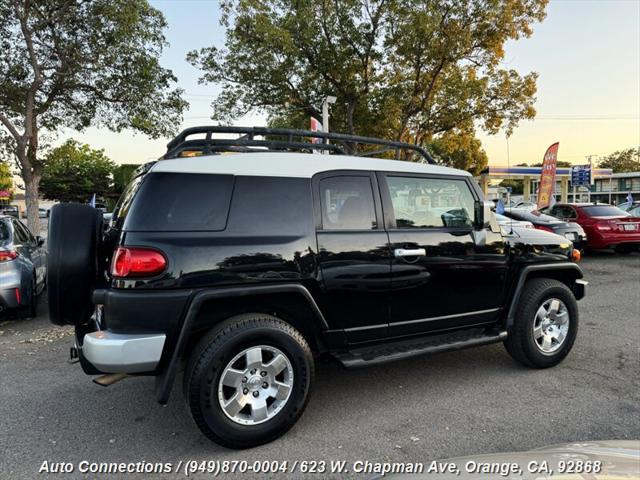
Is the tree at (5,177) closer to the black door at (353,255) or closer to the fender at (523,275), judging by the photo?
the black door at (353,255)

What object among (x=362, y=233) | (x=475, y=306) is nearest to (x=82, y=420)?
(x=362, y=233)

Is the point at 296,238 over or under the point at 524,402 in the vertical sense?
over

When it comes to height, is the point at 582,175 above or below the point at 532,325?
above

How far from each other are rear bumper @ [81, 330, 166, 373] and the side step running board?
129 centimetres

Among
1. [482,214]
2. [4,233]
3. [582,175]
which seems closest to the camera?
[482,214]

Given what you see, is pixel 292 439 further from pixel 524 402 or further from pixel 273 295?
pixel 524 402

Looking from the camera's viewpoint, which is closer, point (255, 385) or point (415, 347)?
point (255, 385)

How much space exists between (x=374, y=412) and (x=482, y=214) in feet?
6.24

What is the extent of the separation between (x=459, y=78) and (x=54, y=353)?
16749mm

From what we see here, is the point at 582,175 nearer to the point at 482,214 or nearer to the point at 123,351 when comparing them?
the point at 482,214

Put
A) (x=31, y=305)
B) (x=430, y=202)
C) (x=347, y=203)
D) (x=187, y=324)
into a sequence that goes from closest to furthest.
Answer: (x=187, y=324)
(x=347, y=203)
(x=430, y=202)
(x=31, y=305)

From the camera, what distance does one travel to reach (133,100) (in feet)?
41.7

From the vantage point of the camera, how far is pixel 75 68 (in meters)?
11.6

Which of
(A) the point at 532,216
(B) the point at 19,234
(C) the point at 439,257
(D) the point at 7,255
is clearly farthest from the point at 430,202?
(A) the point at 532,216
